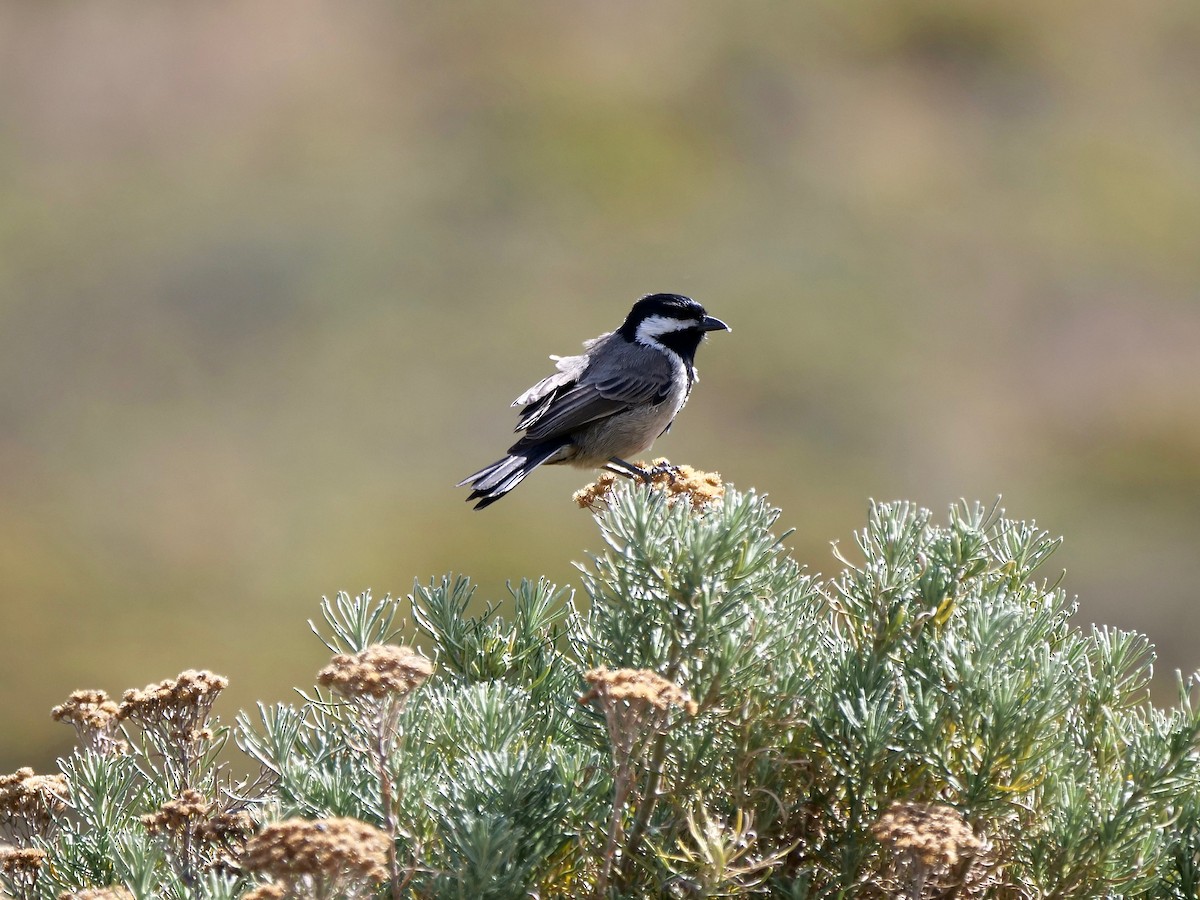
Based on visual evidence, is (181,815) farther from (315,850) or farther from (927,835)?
(927,835)

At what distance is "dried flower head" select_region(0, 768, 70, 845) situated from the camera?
251 centimetres

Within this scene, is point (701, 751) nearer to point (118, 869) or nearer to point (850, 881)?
point (850, 881)

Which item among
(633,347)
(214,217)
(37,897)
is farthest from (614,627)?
(214,217)

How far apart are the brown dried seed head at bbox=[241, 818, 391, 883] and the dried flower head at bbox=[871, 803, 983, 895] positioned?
73 cm

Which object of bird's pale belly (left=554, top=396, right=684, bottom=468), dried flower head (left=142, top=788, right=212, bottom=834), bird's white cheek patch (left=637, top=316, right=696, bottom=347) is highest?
bird's white cheek patch (left=637, top=316, right=696, bottom=347)

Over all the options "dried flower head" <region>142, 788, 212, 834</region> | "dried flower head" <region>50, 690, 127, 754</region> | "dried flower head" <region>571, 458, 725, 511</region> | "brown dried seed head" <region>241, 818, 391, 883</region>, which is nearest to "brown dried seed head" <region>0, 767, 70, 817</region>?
"dried flower head" <region>50, 690, 127, 754</region>

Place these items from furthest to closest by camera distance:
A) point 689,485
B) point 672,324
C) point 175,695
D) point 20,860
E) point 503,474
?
point 672,324 < point 503,474 < point 689,485 < point 175,695 < point 20,860

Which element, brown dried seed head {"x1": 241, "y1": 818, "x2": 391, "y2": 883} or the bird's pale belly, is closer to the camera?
brown dried seed head {"x1": 241, "y1": 818, "x2": 391, "y2": 883}

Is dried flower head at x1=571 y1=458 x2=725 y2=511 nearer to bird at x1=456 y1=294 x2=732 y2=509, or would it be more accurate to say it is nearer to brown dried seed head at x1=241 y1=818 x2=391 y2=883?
brown dried seed head at x1=241 y1=818 x2=391 y2=883

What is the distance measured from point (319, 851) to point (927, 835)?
0.86 m

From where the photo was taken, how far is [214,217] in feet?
61.2

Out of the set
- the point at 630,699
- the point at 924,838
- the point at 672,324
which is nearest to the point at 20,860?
→ the point at 630,699

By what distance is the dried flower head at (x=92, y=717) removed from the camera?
2.64 metres

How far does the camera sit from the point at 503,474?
5992 millimetres
